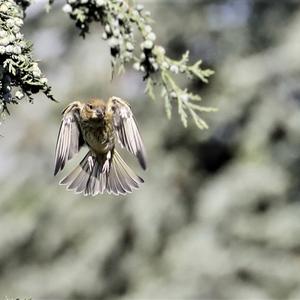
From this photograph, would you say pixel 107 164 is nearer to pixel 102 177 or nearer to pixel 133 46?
pixel 102 177

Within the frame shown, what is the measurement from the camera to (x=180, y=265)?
8.55 m

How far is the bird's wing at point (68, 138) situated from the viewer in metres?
3.28

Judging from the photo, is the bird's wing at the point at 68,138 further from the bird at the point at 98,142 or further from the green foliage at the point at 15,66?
the green foliage at the point at 15,66

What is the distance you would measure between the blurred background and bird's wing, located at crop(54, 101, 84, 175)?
15.5 ft

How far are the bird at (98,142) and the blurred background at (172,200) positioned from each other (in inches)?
183

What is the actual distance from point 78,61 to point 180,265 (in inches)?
63.7

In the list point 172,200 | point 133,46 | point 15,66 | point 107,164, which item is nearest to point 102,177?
point 107,164

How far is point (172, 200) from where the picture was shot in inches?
337

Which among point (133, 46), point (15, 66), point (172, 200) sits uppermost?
point (172, 200)

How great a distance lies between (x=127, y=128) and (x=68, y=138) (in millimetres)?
187

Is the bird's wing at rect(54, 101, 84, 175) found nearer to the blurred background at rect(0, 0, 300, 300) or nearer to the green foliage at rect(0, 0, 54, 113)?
the green foliage at rect(0, 0, 54, 113)

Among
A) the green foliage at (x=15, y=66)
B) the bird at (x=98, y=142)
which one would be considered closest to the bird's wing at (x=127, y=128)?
the bird at (x=98, y=142)

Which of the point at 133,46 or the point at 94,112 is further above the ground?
the point at 133,46

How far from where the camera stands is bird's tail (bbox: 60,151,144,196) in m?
3.49
